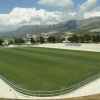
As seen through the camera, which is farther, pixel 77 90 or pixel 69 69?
pixel 69 69

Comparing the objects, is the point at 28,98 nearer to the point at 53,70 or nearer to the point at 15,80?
the point at 15,80

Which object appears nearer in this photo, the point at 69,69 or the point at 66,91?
the point at 66,91

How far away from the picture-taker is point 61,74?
136ft

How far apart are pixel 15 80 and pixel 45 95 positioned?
10.4 meters

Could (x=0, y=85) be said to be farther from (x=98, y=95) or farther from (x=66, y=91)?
(x=98, y=95)

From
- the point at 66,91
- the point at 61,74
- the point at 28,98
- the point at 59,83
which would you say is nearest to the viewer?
the point at 28,98

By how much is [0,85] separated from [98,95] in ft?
51.6

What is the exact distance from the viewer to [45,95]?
2930 cm

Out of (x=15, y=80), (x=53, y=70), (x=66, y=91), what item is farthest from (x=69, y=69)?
(x=66, y=91)

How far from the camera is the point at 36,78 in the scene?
127 feet

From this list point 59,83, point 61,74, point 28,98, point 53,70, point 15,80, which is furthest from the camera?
point 53,70

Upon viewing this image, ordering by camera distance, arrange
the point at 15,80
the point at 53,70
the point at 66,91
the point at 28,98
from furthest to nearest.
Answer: the point at 53,70 → the point at 15,80 → the point at 66,91 → the point at 28,98

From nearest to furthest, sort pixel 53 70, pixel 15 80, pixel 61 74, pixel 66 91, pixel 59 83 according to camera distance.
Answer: pixel 66 91 < pixel 59 83 < pixel 15 80 < pixel 61 74 < pixel 53 70

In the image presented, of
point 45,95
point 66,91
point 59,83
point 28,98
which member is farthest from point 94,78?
point 28,98
